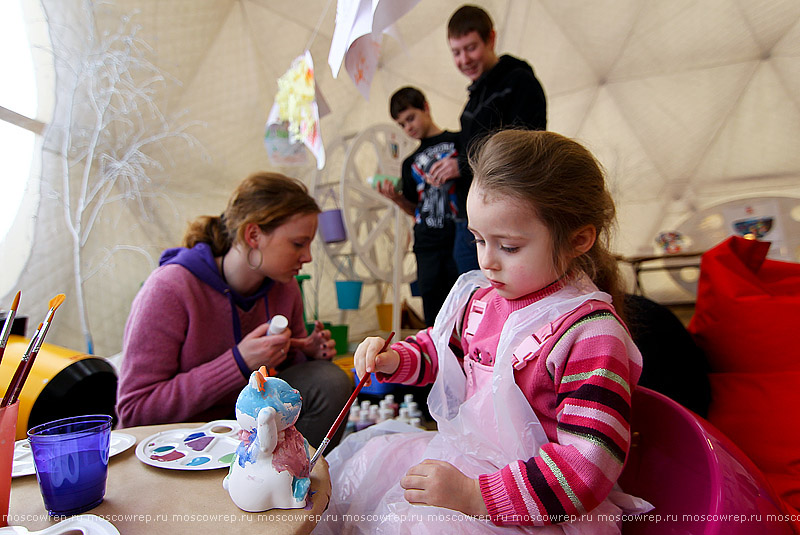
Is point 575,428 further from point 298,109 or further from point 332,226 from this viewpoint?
point 332,226

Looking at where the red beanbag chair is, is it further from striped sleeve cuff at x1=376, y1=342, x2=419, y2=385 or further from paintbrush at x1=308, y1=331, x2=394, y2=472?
paintbrush at x1=308, y1=331, x2=394, y2=472

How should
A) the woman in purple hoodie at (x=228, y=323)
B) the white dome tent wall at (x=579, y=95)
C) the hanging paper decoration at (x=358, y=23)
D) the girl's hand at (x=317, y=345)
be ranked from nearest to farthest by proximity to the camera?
1. the hanging paper decoration at (x=358, y=23)
2. the woman in purple hoodie at (x=228, y=323)
3. the girl's hand at (x=317, y=345)
4. the white dome tent wall at (x=579, y=95)

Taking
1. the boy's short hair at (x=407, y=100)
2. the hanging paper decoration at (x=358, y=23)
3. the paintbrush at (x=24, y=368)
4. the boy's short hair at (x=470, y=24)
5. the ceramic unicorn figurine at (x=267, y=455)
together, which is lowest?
the ceramic unicorn figurine at (x=267, y=455)

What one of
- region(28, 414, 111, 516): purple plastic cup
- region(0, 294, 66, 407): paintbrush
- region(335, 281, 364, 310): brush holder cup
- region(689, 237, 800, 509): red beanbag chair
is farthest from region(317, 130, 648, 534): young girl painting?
region(335, 281, 364, 310): brush holder cup

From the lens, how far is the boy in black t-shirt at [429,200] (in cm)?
169

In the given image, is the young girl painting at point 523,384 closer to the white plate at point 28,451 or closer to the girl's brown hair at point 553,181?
the girl's brown hair at point 553,181

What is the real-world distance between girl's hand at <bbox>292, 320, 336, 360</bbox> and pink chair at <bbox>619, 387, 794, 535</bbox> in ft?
2.58

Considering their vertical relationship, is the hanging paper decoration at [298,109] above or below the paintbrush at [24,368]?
above

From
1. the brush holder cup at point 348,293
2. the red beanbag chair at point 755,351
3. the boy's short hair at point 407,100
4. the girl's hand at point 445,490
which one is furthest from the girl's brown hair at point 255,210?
the brush holder cup at point 348,293

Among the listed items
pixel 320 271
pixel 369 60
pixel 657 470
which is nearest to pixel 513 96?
A: pixel 369 60

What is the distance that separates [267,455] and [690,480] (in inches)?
23.7

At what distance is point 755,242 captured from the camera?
1.18m

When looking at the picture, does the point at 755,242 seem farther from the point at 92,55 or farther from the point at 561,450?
the point at 92,55

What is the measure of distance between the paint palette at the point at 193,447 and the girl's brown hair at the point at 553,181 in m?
0.52
